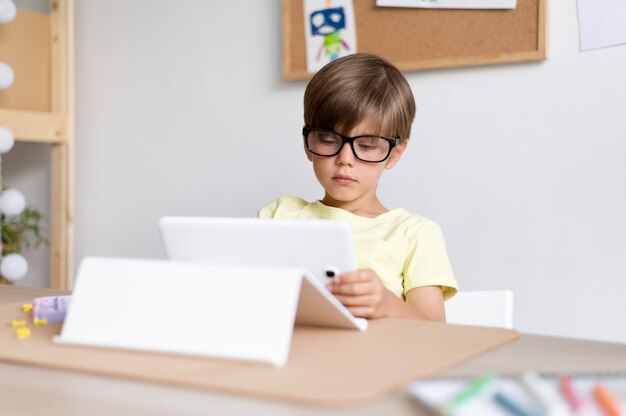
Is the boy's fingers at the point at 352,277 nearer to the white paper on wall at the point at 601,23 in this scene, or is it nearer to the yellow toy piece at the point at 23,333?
the yellow toy piece at the point at 23,333

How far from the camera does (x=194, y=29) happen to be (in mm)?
2533

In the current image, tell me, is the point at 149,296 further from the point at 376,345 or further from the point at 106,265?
the point at 376,345

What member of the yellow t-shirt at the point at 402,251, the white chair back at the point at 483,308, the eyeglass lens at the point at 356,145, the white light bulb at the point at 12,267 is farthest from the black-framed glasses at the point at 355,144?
the white light bulb at the point at 12,267

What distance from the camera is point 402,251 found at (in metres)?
1.36

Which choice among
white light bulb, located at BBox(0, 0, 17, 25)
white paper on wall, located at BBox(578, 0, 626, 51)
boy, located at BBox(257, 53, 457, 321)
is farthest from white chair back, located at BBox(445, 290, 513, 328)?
white light bulb, located at BBox(0, 0, 17, 25)

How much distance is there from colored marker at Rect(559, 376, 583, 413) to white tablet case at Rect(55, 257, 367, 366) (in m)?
0.24

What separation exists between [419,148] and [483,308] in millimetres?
878

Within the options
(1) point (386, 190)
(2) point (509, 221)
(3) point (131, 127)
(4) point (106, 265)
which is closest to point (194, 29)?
(3) point (131, 127)

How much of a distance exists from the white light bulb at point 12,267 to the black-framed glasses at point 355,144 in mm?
1557

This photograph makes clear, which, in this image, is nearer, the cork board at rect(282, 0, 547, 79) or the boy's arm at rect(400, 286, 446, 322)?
the boy's arm at rect(400, 286, 446, 322)

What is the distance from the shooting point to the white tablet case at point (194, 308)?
735 mm

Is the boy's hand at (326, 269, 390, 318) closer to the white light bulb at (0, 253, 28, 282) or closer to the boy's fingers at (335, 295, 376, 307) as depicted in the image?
the boy's fingers at (335, 295, 376, 307)

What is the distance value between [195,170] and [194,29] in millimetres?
448

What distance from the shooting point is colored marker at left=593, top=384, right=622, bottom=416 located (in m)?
0.54
